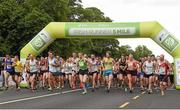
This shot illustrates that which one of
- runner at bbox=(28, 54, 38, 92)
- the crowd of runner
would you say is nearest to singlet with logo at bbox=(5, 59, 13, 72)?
the crowd of runner

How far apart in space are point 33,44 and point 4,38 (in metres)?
26.1

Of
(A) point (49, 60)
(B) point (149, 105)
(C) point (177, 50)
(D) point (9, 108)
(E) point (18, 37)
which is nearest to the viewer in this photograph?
(D) point (9, 108)

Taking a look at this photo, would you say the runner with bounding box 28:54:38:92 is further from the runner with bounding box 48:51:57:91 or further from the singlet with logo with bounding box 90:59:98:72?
the singlet with logo with bounding box 90:59:98:72

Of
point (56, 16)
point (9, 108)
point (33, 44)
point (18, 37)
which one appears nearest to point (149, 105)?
point (9, 108)

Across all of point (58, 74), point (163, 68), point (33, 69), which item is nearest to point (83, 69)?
point (33, 69)

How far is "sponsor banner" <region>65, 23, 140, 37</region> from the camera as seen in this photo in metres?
31.7

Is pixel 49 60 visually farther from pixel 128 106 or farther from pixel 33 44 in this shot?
pixel 128 106

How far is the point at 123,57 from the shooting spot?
1125 inches

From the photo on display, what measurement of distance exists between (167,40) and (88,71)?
5.72 m

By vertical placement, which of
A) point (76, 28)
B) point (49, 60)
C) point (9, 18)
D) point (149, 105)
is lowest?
point (149, 105)

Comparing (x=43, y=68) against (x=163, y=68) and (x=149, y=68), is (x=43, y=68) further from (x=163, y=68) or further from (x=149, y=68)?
(x=163, y=68)

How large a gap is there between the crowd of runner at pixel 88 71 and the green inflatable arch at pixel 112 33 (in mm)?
1932

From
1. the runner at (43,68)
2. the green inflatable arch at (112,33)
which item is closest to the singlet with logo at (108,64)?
the runner at (43,68)

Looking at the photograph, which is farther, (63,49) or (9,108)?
(63,49)
